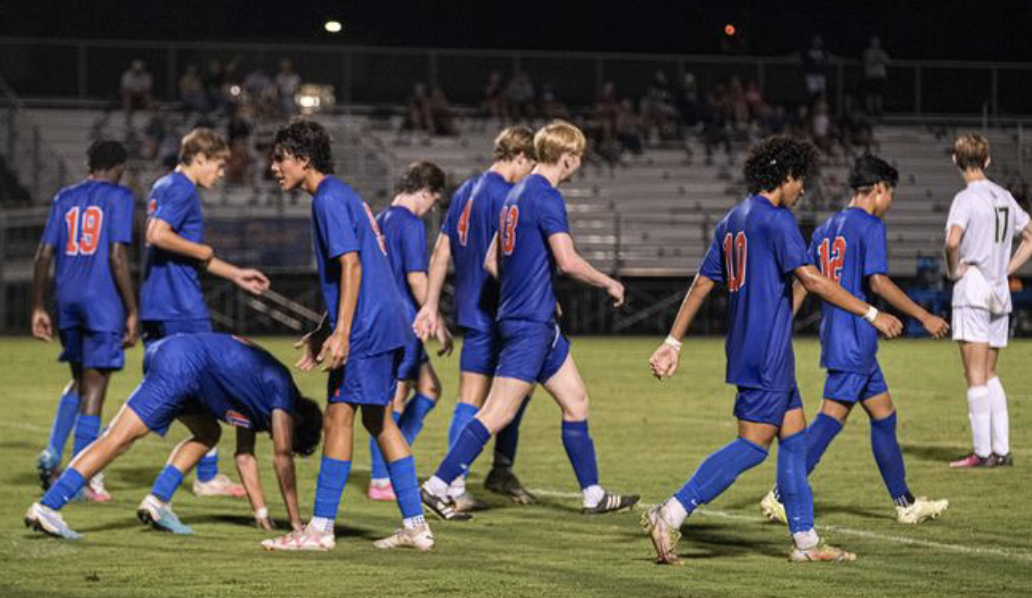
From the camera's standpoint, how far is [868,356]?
34.6 feet

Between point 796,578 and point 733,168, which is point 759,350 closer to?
point 796,578

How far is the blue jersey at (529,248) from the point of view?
10.4 meters

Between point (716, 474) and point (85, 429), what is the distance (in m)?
4.43

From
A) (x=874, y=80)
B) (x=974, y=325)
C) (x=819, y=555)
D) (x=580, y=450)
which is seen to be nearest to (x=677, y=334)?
(x=819, y=555)

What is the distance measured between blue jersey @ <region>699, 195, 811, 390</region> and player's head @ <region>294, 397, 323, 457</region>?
6.93 feet

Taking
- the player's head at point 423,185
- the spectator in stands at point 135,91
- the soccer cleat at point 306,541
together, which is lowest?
the soccer cleat at point 306,541

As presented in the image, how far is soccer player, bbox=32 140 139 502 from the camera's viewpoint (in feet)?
38.4

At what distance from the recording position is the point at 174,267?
11.3 m

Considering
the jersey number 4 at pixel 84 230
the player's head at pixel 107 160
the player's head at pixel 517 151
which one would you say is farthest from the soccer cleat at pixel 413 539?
the player's head at pixel 107 160

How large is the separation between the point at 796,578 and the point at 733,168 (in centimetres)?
3367

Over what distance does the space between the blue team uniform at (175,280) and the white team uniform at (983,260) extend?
5.05 metres

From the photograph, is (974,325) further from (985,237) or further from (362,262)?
(362,262)

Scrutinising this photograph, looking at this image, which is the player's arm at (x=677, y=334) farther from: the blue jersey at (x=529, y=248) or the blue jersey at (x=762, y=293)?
the blue jersey at (x=529, y=248)

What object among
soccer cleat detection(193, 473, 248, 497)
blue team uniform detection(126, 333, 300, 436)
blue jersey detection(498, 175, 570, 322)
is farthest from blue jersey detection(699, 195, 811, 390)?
soccer cleat detection(193, 473, 248, 497)
